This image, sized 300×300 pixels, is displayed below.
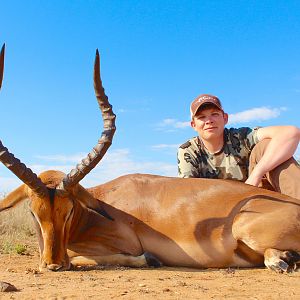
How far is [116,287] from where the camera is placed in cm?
517

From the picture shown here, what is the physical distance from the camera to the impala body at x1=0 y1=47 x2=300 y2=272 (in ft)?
21.0

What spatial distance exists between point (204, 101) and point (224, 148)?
0.81 m

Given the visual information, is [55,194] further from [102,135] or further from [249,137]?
[249,137]

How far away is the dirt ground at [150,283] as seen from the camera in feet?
15.7

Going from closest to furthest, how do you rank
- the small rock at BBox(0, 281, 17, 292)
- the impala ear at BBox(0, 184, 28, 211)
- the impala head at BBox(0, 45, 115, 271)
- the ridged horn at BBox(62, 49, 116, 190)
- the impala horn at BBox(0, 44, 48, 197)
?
the small rock at BBox(0, 281, 17, 292) → the impala head at BBox(0, 45, 115, 271) → the impala horn at BBox(0, 44, 48, 197) → the ridged horn at BBox(62, 49, 116, 190) → the impala ear at BBox(0, 184, 28, 211)

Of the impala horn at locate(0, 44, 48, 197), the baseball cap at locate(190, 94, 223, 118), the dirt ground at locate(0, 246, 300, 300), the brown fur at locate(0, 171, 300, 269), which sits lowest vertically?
the dirt ground at locate(0, 246, 300, 300)

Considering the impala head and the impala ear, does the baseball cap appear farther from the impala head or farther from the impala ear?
the impala ear

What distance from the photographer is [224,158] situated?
27.5 feet

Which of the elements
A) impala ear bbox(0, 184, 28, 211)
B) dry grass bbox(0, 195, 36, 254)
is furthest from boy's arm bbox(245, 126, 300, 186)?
dry grass bbox(0, 195, 36, 254)

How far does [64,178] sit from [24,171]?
1.58 ft

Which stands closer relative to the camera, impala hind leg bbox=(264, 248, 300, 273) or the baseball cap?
impala hind leg bbox=(264, 248, 300, 273)

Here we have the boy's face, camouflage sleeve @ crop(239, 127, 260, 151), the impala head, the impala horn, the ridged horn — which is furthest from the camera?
camouflage sleeve @ crop(239, 127, 260, 151)

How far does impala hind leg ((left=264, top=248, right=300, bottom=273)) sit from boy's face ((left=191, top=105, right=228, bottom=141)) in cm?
236

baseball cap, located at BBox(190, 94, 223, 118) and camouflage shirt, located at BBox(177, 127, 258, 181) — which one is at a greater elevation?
baseball cap, located at BBox(190, 94, 223, 118)
